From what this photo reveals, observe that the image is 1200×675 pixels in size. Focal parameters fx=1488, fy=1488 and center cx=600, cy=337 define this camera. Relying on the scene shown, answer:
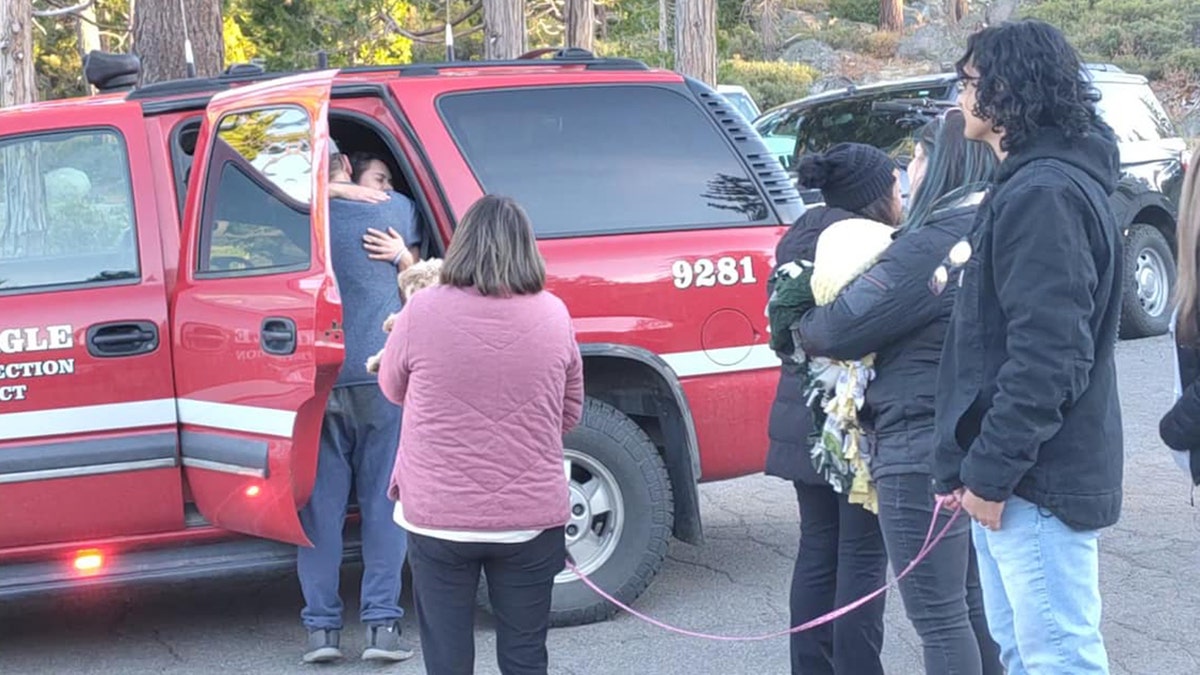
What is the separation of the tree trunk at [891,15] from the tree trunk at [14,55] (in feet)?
106

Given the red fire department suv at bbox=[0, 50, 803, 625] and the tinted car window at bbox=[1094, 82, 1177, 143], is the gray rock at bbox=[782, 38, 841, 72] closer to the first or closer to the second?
the tinted car window at bbox=[1094, 82, 1177, 143]

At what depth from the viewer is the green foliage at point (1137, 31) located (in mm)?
32997

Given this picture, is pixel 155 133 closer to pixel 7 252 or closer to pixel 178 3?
pixel 7 252

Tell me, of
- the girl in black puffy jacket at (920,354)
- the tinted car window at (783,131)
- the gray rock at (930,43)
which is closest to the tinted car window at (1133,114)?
the tinted car window at (783,131)

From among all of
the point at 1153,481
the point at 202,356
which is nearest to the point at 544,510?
the point at 202,356

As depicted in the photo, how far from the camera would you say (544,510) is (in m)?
3.84

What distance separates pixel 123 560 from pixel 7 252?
1.13 meters

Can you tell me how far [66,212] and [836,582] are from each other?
2912mm

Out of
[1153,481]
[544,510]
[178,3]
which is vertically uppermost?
[178,3]

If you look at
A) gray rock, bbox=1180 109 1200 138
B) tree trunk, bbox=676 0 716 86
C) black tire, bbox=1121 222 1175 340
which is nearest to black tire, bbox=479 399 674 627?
black tire, bbox=1121 222 1175 340

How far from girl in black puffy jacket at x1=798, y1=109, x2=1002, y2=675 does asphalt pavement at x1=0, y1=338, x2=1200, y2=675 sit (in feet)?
4.35

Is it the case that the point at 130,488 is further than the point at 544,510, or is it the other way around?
the point at 130,488

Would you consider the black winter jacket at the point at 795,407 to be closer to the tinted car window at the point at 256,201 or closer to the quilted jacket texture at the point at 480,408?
the quilted jacket texture at the point at 480,408

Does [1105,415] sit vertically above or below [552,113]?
below
